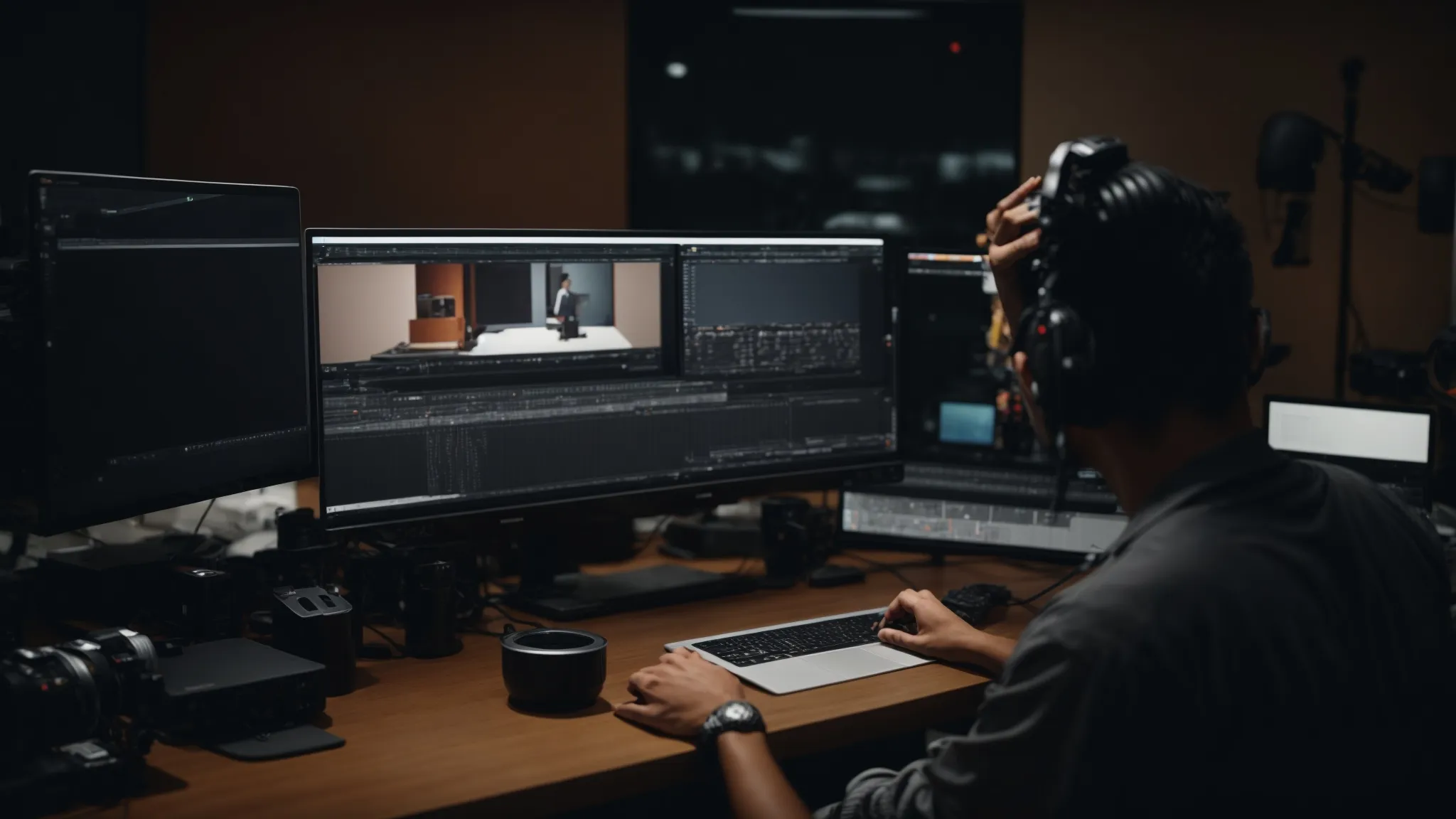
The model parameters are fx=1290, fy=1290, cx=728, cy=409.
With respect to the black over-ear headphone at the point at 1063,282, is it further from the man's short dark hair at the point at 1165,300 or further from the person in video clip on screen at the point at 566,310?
the person in video clip on screen at the point at 566,310

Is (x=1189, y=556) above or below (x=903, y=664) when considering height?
above

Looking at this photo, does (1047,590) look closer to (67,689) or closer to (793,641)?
(793,641)

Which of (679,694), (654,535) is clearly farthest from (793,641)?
(654,535)

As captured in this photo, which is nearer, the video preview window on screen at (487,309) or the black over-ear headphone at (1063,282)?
the black over-ear headphone at (1063,282)

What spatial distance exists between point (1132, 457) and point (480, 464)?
97cm

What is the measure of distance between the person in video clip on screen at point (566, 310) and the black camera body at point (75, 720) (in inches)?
29.7

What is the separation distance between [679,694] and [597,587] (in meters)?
0.57

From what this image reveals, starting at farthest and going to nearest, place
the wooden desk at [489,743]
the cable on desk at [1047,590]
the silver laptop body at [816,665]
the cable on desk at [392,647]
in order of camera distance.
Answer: the cable on desk at [1047,590] → the cable on desk at [392,647] → the silver laptop body at [816,665] → the wooden desk at [489,743]

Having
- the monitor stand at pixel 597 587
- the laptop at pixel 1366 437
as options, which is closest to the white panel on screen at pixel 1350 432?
the laptop at pixel 1366 437

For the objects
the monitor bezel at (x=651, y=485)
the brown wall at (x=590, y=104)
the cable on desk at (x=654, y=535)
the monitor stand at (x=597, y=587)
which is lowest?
the monitor stand at (x=597, y=587)

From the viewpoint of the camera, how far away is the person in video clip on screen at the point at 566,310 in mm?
1824

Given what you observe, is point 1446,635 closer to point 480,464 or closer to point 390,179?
point 480,464

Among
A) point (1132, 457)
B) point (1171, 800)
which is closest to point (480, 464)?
point (1132, 457)

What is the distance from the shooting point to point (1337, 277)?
12.3ft
